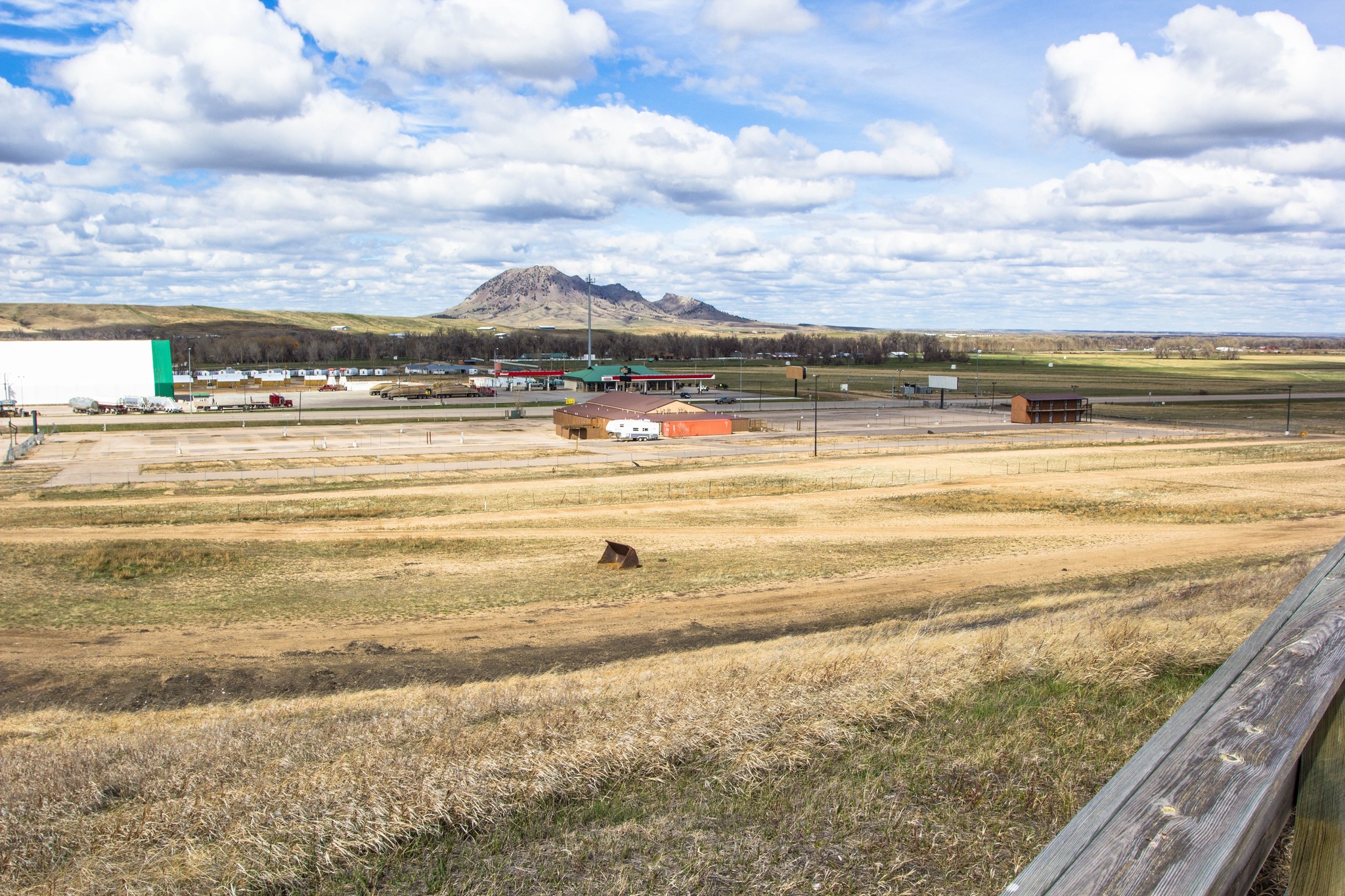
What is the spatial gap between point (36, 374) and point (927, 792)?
13531 cm

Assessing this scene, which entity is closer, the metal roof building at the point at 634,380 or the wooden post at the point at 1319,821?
the wooden post at the point at 1319,821

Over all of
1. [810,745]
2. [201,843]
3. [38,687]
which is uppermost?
[810,745]

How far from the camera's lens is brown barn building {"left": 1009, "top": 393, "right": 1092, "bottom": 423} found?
95875 millimetres

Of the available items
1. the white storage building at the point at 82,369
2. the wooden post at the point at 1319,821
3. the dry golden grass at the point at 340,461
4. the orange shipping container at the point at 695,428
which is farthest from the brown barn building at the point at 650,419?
the wooden post at the point at 1319,821

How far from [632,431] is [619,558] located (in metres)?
47.3

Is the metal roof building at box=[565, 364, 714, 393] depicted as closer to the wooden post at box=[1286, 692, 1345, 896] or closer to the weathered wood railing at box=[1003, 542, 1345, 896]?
the weathered wood railing at box=[1003, 542, 1345, 896]

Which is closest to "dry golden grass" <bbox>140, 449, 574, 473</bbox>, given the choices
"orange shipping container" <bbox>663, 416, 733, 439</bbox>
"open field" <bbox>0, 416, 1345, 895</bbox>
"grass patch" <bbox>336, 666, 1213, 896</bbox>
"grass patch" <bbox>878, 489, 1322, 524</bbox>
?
"open field" <bbox>0, 416, 1345, 895</bbox>

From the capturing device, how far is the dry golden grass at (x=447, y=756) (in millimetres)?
5879

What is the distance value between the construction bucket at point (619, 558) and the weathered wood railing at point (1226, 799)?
31455mm

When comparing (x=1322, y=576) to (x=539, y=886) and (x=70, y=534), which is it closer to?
(x=539, y=886)

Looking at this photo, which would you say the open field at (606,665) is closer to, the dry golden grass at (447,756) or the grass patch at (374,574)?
the dry golden grass at (447,756)

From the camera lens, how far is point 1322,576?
12.5ft

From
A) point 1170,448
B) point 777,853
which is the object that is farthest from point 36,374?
point 777,853

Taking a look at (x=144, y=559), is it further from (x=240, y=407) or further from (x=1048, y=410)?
(x=1048, y=410)
